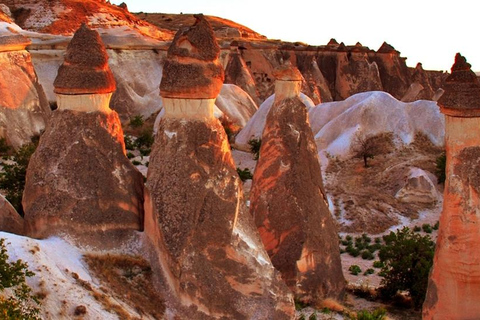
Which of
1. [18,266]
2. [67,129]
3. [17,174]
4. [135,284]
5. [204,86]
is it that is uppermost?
[204,86]

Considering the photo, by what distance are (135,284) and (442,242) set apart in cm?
397

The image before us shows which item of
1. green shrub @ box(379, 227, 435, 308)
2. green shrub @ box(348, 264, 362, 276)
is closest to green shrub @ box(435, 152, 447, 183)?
green shrub @ box(348, 264, 362, 276)

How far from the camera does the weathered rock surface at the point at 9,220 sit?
664cm

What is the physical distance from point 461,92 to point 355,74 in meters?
29.6

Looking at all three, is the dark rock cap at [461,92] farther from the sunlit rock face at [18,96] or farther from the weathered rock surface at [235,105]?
the weathered rock surface at [235,105]

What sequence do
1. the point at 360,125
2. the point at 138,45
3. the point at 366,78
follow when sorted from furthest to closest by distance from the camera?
the point at 366,78 → the point at 138,45 → the point at 360,125

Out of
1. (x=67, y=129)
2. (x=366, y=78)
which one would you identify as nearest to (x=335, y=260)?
(x=67, y=129)

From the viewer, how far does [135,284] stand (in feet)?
20.4

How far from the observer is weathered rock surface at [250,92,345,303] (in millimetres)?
9156

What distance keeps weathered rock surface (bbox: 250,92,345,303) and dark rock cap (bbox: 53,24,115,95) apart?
3.24m

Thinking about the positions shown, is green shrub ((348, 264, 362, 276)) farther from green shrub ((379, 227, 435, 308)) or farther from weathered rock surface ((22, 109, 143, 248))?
weathered rock surface ((22, 109, 143, 248))

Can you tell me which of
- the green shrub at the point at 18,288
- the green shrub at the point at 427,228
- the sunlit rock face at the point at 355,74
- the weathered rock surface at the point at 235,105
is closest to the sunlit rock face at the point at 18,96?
the weathered rock surface at the point at 235,105

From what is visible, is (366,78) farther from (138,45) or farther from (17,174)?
(17,174)

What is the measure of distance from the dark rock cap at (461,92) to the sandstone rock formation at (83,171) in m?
3.93
